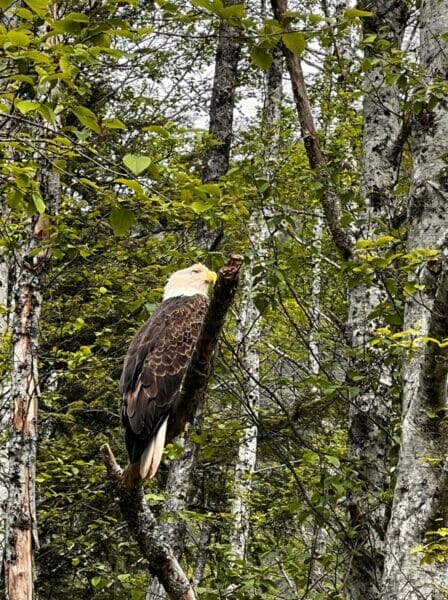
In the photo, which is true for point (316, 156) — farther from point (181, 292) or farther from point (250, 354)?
point (250, 354)

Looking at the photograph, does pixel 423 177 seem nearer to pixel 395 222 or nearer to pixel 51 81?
pixel 395 222

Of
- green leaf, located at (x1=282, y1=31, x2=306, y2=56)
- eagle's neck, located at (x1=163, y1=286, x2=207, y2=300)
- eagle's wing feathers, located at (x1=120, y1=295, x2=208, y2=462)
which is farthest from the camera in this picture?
eagle's neck, located at (x1=163, y1=286, x2=207, y2=300)

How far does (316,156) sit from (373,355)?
5.34 feet

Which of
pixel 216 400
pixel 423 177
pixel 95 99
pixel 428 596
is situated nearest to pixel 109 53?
pixel 423 177

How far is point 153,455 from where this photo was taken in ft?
14.5

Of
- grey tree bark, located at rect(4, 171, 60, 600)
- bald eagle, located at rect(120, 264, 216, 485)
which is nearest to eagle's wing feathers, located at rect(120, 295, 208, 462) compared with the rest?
bald eagle, located at rect(120, 264, 216, 485)

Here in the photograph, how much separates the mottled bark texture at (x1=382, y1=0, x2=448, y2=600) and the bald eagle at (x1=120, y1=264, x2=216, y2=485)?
4.06 ft

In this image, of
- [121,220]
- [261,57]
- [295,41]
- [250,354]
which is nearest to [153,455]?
[121,220]

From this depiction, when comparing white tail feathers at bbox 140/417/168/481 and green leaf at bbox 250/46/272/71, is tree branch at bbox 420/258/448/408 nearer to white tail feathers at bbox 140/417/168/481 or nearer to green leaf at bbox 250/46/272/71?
green leaf at bbox 250/46/272/71

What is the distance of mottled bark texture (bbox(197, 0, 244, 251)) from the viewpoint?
8.10 meters

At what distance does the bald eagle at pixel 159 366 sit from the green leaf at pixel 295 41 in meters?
1.95

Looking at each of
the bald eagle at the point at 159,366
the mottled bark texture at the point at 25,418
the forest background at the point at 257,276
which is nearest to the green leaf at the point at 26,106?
the forest background at the point at 257,276

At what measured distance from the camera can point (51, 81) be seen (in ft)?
12.4

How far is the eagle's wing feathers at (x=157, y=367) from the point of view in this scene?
477 centimetres
